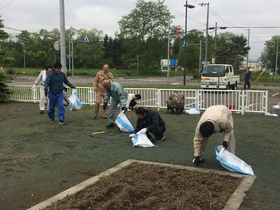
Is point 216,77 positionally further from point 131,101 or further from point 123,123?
point 123,123

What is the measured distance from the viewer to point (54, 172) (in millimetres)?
4875

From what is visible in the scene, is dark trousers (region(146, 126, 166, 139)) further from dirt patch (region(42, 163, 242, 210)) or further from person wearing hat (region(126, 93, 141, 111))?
person wearing hat (region(126, 93, 141, 111))

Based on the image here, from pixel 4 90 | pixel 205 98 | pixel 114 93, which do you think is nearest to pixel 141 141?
pixel 114 93

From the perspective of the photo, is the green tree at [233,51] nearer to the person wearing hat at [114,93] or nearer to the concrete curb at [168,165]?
the person wearing hat at [114,93]

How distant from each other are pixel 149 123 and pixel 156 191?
285cm

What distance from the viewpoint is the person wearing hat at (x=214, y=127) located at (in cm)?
464

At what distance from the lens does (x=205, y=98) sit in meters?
12.1

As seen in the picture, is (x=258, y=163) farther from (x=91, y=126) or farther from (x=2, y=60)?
(x=2, y=60)

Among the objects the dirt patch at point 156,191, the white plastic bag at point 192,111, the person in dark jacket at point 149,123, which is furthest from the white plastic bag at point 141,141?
the white plastic bag at point 192,111

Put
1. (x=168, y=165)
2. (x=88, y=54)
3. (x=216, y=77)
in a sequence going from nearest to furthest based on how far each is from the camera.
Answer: (x=168, y=165)
(x=216, y=77)
(x=88, y=54)

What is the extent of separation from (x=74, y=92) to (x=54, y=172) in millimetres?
6356

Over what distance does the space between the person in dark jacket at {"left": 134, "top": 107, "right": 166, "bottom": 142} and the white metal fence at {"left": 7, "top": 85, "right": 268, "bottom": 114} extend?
199 inches

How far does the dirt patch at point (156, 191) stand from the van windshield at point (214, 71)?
58.0 ft

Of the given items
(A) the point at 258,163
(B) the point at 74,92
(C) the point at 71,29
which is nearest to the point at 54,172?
(A) the point at 258,163
